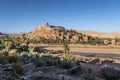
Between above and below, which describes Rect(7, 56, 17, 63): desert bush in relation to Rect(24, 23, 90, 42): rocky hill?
below

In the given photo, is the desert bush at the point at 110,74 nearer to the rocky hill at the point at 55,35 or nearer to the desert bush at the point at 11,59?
the desert bush at the point at 11,59

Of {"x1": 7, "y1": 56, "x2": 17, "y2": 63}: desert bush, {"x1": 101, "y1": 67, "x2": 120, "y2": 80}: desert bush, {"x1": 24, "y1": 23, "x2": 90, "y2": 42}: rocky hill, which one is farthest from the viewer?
{"x1": 24, "y1": 23, "x2": 90, "y2": 42}: rocky hill

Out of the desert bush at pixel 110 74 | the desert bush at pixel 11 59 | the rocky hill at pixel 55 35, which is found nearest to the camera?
the desert bush at pixel 110 74

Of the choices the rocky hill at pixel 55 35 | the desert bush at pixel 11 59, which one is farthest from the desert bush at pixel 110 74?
the rocky hill at pixel 55 35

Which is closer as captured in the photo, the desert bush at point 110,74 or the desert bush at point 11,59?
A: the desert bush at point 110,74

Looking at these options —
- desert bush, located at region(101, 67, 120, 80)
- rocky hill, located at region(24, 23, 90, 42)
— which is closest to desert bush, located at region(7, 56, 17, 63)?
desert bush, located at region(101, 67, 120, 80)

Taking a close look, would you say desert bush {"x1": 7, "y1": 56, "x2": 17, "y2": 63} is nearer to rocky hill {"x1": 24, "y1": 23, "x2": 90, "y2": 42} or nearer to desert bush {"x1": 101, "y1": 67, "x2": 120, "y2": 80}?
desert bush {"x1": 101, "y1": 67, "x2": 120, "y2": 80}

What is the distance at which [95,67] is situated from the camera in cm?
2252

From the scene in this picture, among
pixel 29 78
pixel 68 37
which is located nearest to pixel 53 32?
pixel 68 37

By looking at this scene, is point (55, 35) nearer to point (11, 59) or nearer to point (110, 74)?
point (11, 59)

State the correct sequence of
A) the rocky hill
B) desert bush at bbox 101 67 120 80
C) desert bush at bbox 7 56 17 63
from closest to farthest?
desert bush at bbox 101 67 120 80 → desert bush at bbox 7 56 17 63 → the rocky hill

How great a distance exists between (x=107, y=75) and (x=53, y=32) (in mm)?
146857

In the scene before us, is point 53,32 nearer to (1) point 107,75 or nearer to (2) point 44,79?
(1) point 107,75

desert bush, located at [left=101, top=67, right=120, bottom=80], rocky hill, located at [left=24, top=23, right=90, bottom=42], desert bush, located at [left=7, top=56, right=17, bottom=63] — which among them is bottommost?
desert bush, located at [left=101, top=67, right=120, bottom=80]
